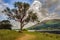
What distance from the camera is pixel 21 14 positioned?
574 centimetres

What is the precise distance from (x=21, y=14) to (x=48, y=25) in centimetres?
100

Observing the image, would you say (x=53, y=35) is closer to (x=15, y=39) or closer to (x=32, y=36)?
(x=32, y=36)

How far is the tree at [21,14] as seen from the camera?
5742 mm

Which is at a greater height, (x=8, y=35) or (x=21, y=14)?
(x=21, y=14)

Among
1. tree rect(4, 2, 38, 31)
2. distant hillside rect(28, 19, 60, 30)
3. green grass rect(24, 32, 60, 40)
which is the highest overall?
tree rect(4, 2, 38, 31)

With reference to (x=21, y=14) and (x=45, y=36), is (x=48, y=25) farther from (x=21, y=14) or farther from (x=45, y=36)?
(x=21, y=14)

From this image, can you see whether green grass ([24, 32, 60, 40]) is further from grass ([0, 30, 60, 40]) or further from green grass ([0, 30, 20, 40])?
green grass ([0, 30, 20, 40])

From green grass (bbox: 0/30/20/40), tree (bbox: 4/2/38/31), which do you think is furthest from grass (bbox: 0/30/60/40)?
tree (bbox: 4/2/38/31)

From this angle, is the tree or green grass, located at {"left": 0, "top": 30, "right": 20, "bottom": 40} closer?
green grass, located at {"left": 0, "top": 30, "right": 20, "bottom": 40}

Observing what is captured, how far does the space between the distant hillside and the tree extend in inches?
9.7

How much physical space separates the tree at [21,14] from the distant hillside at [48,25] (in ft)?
0.81

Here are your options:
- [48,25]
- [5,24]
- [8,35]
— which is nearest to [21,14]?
[5,24]

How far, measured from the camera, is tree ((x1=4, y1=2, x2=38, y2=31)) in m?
5.74

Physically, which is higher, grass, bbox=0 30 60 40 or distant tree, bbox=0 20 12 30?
distant tree, bbox=0 20 12 30
